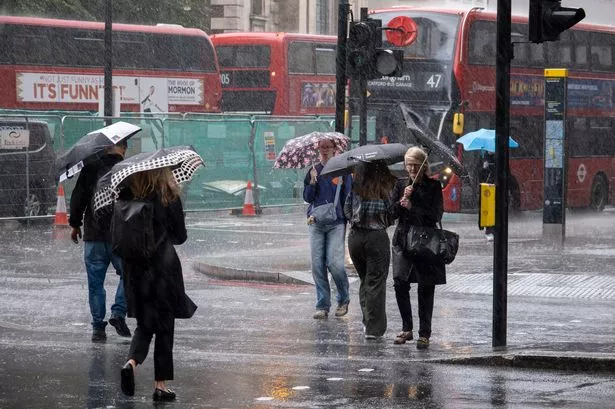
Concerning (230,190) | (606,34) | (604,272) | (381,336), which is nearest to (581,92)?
(606,34)

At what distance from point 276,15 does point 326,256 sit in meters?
43.5

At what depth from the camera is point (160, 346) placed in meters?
9.02

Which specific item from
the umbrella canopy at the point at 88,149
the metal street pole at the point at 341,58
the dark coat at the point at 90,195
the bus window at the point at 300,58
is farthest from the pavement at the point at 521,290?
the bus window at the point at 300,58

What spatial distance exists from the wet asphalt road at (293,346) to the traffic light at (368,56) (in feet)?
8.20

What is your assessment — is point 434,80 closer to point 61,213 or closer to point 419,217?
point 61,213

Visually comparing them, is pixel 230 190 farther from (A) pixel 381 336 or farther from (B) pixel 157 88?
(A) pixel 381 336

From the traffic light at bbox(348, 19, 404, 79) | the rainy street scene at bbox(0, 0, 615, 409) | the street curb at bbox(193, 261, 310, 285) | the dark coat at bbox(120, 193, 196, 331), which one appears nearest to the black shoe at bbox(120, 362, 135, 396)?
the rainy street scene at bbox(0, 0, 615, 409)

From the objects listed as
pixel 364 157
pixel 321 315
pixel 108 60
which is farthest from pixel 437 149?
pixel 108 60

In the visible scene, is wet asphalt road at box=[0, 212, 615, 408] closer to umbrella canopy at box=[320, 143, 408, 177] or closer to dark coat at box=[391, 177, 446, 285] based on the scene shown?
dark coat at box=[391, 177, 446, 285]

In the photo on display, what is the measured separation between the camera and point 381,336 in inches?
479

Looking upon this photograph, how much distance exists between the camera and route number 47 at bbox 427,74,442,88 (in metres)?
28.2

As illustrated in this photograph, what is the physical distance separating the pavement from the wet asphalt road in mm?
43

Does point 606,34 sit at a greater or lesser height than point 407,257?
greater

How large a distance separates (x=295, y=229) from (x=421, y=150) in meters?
13.8
